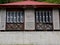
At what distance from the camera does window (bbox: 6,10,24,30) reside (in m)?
18.8

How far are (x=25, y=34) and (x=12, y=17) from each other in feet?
15.6

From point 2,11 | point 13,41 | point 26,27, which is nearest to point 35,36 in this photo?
point 13,41

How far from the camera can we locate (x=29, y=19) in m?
18.5

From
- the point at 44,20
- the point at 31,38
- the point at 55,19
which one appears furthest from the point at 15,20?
the point at 31,38

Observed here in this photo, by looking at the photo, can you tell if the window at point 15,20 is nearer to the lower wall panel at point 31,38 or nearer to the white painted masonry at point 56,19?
the white painted masonry at point 56,19

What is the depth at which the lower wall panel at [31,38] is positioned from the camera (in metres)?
14.3

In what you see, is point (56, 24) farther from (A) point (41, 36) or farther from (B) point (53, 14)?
(A) point (41, 36)

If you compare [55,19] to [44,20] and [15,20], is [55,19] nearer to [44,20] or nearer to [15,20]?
[44,20]

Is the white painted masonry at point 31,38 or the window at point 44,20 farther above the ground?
the window at point 44,20

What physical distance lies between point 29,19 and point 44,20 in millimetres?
1415

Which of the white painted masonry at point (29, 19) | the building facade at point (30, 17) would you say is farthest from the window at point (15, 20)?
the white painted masonry at point (29, 19)

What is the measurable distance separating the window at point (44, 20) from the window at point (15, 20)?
1449 millimetres

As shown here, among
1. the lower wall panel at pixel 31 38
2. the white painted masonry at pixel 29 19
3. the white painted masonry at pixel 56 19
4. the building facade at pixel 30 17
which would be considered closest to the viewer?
the lower wall panel at pixel 31 38

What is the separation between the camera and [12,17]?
62.3 feet
